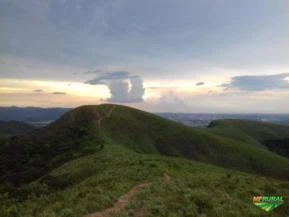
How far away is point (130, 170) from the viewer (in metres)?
34.3

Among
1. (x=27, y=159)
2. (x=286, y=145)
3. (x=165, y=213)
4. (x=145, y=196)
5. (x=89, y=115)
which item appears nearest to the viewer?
(x=165, y=213)

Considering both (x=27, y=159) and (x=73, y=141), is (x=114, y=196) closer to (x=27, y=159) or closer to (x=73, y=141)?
(x=27, y=159)

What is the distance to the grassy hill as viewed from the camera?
2095cm

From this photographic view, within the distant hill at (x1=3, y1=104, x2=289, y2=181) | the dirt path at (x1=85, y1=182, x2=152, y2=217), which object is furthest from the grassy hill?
the dirt path at (x1=85, y1=182, x2=152, y2=217)

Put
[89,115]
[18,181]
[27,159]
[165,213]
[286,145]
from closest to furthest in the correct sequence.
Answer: [165,213]
[18,181]
[27,159]
[89,115]
[286,145]

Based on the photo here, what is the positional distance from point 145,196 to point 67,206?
481 cm

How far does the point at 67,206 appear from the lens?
68.0 ft

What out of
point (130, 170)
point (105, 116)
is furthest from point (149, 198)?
point (105, 116)

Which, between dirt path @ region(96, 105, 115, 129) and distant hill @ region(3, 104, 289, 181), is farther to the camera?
dirt path @ region(96, 105, 115, 129)

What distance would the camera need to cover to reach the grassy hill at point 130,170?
68.7ft

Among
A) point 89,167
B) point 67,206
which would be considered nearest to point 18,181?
point 89,167
